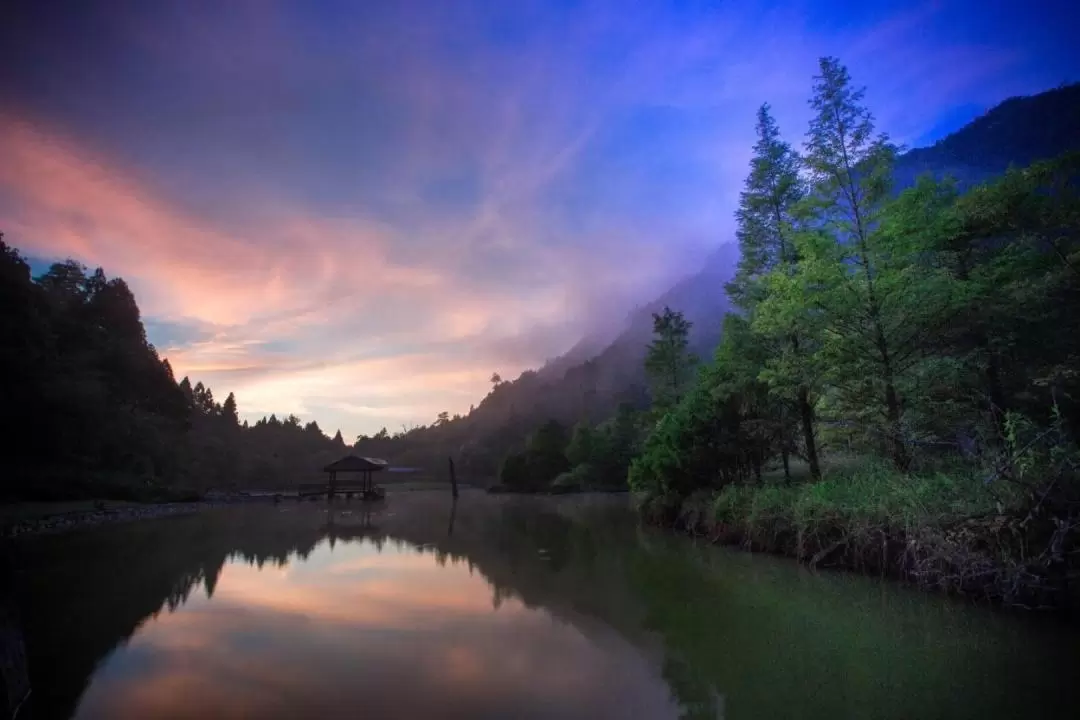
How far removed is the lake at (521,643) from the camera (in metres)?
3.82

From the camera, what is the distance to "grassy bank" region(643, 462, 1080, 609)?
5.68 meters

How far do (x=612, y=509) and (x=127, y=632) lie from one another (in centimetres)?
1924

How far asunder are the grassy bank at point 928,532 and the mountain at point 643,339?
25.1 feet

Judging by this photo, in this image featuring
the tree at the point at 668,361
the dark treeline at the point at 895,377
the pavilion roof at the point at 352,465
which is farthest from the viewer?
the pavilion roof at the point at 352,465

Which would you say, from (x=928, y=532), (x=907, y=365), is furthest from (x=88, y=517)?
(x=907, y=365)

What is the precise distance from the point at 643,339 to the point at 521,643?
117 meters

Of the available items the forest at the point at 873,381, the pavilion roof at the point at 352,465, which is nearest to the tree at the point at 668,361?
the forest at the point at 873,381

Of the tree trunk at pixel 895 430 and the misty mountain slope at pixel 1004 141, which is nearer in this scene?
the tree trunk at pixel 895 430

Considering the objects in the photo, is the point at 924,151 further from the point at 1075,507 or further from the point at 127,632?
the point at 127,632

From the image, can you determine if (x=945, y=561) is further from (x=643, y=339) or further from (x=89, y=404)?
(x=643, y=339)

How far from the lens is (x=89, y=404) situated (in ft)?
69.3

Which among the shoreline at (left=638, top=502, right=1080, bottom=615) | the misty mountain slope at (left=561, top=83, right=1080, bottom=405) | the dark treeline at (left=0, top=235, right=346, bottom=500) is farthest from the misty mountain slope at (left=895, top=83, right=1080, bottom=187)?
the dark treeline at (left=0, top=235, right=346, bottom=500)

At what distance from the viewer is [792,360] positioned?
469 inches

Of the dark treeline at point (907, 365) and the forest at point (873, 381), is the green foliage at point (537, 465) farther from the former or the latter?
the dark treeline at point (907, 365)
